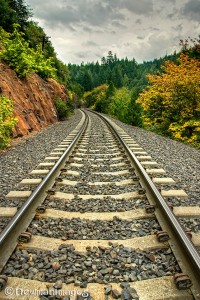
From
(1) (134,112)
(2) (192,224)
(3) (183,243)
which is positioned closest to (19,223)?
(3) (183,243)

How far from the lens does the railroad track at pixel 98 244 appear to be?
6.68ft

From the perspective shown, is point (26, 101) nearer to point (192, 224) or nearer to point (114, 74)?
point (192, 224)

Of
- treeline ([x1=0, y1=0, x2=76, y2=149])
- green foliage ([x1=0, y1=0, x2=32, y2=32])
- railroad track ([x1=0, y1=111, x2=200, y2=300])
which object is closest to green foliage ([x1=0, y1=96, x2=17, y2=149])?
treeline ([x1=0, y1=0, x2=76, y2=149])

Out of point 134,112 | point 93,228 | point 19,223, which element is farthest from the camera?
point 134,112

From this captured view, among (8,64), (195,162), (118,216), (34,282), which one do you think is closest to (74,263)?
(34,282)

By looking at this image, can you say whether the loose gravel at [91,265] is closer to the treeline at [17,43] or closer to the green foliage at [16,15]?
the treeline at [17,43]

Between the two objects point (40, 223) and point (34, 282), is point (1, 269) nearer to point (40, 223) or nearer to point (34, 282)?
point (34, 282)

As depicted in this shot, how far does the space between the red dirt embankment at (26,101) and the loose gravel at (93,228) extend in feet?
21.7

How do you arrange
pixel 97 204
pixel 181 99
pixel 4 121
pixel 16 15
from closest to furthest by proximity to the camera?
pixel 97 204, pixel 4 121, pixel 181 99, pixel 16 15

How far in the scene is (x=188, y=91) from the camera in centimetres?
1326

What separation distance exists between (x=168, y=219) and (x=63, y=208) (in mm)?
1412

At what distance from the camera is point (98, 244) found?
105 inches

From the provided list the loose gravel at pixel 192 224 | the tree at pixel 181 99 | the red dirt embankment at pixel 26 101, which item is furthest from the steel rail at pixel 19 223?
the tree at pixel 181 99

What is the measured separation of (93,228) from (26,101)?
9753 mm
